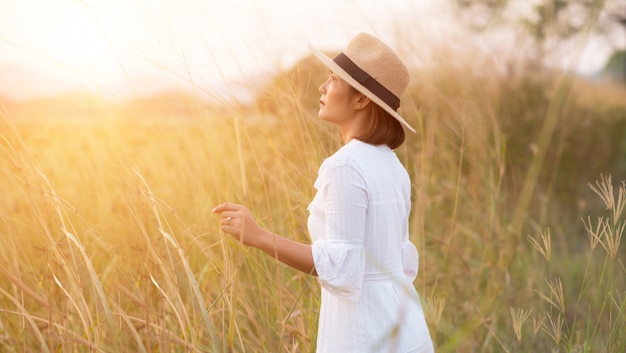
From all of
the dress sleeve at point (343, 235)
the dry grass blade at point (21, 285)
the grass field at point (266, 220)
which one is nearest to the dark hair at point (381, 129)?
the dress sleeve at point (343, 235)

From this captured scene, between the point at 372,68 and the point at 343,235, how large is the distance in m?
0.43

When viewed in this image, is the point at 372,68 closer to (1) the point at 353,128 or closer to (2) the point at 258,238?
(1) the point at 353,128

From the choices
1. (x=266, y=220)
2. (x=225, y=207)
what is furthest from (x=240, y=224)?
(x=266, y=220)

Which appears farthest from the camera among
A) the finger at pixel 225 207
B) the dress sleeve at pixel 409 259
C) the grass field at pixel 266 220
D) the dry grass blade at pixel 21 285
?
the dress sleeve at pixel 409 259

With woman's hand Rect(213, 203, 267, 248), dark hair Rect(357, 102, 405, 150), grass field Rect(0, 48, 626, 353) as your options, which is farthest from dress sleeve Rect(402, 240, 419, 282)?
woman's hand Rect(213, 203, 267, 248)

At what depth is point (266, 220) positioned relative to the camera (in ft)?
9.55

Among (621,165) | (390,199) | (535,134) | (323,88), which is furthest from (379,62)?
(621,165)

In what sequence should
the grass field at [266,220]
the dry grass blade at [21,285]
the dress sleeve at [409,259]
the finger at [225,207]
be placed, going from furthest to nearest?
1. the dress sleeve at [409,259]
2. the grass field at [266,220]
3. the finger at [225,207]
4. the dry grass blade at [21,285]

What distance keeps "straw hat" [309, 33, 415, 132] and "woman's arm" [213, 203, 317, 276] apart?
1.31ft

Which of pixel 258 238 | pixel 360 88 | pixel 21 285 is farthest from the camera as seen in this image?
pixel 360 88

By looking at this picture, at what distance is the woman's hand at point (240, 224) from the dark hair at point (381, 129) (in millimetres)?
343

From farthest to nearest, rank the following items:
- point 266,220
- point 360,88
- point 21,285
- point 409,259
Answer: point 266,220, point 409,259, point 360,88, point 21,285

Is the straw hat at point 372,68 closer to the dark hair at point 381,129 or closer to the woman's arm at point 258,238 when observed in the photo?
the dark hair at point 381,129

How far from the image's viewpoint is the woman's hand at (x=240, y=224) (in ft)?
4.65
